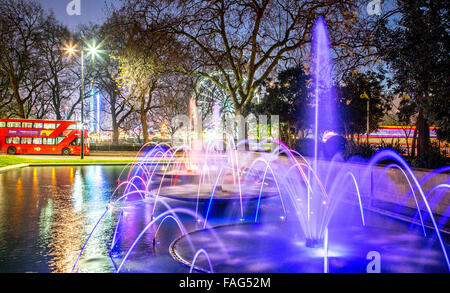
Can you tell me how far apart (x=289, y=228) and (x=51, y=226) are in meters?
5.10

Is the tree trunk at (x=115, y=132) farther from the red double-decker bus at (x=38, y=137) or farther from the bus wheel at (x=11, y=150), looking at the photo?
the bus wheel at (x=11, y=150)

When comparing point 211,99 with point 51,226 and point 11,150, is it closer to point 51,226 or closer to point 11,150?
point 11,150

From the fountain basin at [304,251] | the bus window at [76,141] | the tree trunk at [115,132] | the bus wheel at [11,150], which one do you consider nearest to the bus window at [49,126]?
the bus window at [76,141]

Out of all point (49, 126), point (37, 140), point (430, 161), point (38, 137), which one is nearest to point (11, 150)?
point (37, 140)

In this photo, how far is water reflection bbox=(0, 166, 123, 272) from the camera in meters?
6.43

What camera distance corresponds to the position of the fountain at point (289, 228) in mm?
6188

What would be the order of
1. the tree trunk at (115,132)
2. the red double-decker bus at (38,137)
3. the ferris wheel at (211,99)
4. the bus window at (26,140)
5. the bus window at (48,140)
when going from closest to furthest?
the red double-decker bus at (38,137) < the bus window at (26,140) < the bus window at (48,140) < the ferris wheel at (211,99) < the tree trunk at (115,132)

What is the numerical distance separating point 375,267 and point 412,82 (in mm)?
7624

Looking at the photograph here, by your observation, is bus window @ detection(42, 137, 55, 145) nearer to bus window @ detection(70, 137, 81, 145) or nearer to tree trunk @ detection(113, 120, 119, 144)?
bus window @ detection(70, 137, 81, 145)

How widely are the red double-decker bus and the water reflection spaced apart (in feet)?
89.8

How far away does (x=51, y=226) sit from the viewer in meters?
9.18

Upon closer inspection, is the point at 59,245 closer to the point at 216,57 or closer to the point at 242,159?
the point at 242,159

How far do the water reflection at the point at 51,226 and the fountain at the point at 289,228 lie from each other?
0.99ft
